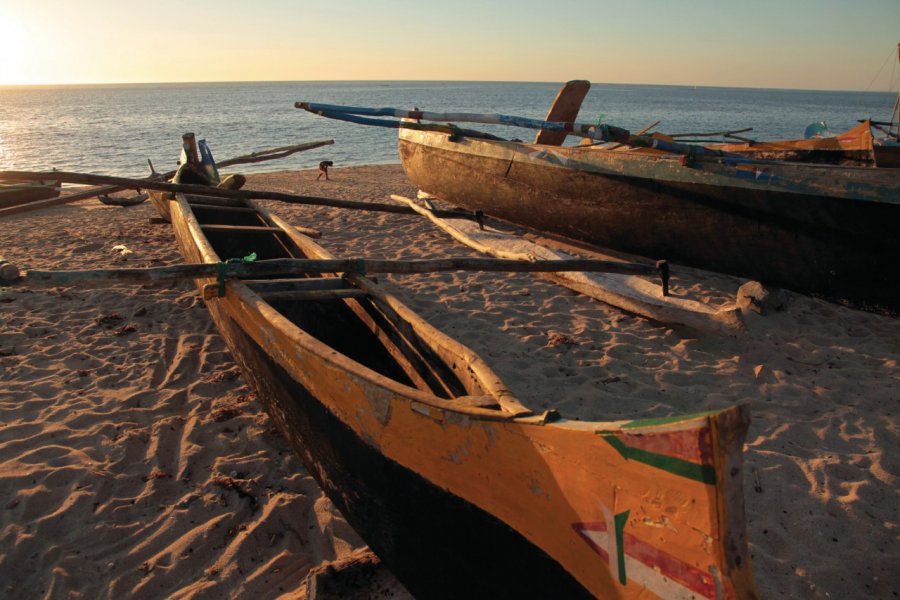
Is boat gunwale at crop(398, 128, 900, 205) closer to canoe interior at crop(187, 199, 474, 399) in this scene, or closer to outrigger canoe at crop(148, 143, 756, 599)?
canoe interior at crop(187, 199, 474, 399)

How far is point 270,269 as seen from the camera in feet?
11.7

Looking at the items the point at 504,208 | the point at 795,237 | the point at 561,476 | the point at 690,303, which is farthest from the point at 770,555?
the point at 504,208

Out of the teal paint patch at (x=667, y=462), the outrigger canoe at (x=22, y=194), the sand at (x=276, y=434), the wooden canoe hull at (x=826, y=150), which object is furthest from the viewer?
the outrigger canoe at (x=22, y=194)

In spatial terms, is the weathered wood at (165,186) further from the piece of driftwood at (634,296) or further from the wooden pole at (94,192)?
the piece of driftwood at (634,296)

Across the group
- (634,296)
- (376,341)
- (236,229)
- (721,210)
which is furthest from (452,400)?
(721,210)

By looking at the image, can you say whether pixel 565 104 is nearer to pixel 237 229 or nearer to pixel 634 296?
pixel 634 296

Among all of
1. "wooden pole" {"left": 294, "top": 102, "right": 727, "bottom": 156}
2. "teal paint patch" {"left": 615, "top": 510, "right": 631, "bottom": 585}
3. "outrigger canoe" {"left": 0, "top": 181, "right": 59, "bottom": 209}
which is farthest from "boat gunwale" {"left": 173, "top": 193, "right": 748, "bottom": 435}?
"outrigger canoe" {"left": 0, "top": 181, "right": 59, "bottom": 209}

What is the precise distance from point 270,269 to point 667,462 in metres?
2.85

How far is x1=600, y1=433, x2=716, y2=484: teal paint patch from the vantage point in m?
1.35

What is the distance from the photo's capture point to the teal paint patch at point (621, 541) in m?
1.52

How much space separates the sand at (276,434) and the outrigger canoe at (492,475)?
0.40m

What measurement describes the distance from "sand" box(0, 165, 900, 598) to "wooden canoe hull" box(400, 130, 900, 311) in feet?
1.06

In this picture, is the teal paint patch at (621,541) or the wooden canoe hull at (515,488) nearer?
the wooden canoe hull at (515,488)

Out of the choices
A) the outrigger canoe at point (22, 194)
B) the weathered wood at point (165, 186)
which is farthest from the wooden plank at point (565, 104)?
the outrigger canoe at point (22, 194)
